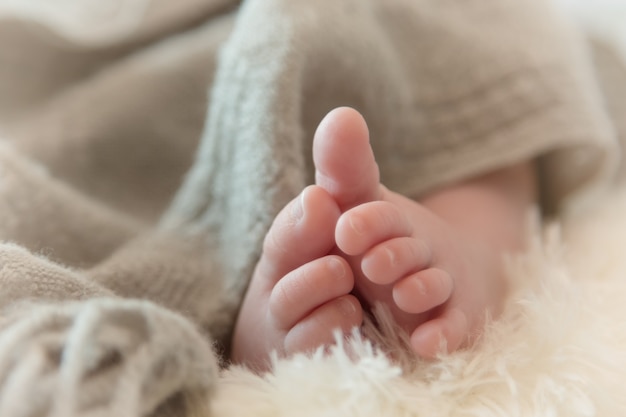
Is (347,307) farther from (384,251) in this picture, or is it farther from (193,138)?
(193,138)

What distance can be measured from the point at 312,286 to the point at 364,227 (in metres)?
0.05

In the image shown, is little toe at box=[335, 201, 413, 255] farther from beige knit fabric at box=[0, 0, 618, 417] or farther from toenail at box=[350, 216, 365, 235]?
beige knit fabric at box=[0, 0, 618, 417]

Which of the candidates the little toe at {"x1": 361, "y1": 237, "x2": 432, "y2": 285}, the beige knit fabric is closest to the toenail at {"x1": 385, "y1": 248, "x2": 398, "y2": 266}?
the little toe at {"x1": 361, "y1": 237, "x2": 432, "y2": 285}

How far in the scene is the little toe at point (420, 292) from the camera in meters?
0.40

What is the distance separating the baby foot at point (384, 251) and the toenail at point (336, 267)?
0.04 ft

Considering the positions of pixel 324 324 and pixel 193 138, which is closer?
pixel 324 324

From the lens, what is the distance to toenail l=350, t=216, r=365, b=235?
0.39 meters

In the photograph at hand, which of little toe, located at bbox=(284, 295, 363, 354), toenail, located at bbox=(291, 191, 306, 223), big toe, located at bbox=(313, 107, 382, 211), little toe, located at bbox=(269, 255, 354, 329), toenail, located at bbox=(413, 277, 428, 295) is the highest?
big toe, located at bbox=(313, 107, 382, 211)

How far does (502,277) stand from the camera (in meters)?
0.54

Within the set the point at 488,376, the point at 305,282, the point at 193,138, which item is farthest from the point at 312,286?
the point at 193,138

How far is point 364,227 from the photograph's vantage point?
40 cm

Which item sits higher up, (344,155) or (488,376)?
(344,155)

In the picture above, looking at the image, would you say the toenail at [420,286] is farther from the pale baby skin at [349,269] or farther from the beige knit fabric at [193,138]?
the beige knit fabric at [193,138]

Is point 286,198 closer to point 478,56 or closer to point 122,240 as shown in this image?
point 122,240
